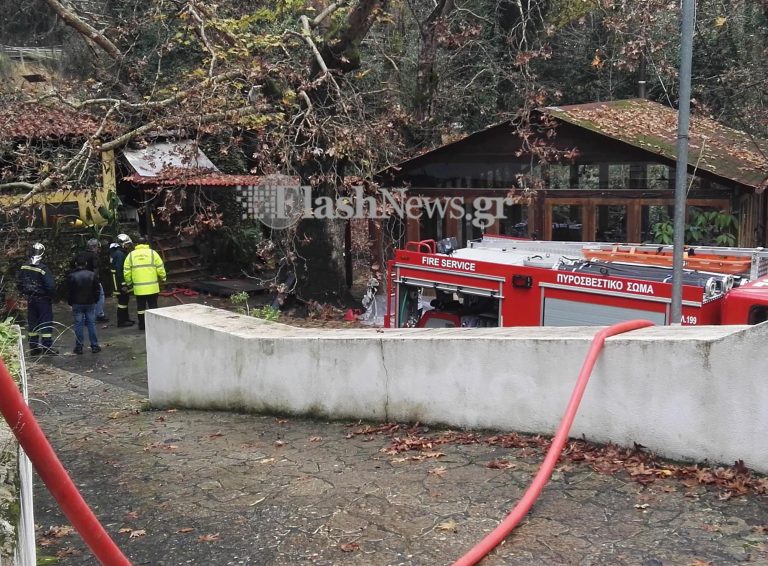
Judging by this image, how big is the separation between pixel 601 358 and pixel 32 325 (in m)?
10.5

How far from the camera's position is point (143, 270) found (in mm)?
13781

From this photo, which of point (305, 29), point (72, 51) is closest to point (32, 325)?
point (305, 29)

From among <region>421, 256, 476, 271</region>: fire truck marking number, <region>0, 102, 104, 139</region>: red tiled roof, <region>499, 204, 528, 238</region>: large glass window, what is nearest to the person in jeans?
<region>0, 102, 104, 139</region>: red tiled roof

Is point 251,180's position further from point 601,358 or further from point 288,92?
point 601,358

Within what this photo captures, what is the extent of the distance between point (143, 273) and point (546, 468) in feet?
35.9

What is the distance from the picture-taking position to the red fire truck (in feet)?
25.3

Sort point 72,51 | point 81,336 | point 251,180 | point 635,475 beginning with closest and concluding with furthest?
point 635,475
point 81,336
point 251,180
point 72,51

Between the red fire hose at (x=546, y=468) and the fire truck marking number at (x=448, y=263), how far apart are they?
4.25 metres

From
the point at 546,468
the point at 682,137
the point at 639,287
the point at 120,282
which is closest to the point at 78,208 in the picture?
the point at 120,282

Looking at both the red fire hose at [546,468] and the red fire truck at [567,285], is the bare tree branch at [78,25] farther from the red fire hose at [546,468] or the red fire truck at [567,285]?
the red fire hose at [546,468]

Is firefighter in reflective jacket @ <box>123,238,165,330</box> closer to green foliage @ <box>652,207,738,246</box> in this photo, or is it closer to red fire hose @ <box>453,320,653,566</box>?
green foliage @ <box>652,207,738,246</box>

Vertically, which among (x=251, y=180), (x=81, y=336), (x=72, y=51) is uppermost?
(x=72, y=51)

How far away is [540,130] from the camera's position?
543 inches

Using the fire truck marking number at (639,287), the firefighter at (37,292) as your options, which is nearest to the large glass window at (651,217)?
the fire truck marking number at (639,287)
